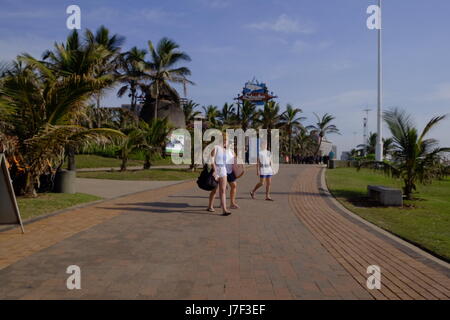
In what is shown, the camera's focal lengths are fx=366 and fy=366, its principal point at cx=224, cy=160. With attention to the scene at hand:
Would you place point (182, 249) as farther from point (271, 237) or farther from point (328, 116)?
point (328, 116)

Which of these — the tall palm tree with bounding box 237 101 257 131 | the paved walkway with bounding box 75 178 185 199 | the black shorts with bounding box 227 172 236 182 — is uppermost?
the tall palm tree with bounding box 237 101 257 131

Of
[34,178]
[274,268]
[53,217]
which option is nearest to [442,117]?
[274,268]

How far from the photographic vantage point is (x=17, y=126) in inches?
384

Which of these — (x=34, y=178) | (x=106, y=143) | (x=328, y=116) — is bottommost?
(x=34, y=178)

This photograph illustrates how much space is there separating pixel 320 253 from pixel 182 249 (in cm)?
197

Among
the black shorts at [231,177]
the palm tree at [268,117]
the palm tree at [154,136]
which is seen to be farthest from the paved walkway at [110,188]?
the palm tree at [268,117]

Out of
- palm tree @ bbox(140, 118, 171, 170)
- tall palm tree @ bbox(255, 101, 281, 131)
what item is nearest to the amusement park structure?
tall palm tree @ bbox(255, 101, 281, 131)

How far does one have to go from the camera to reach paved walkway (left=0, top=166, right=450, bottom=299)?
3.72m

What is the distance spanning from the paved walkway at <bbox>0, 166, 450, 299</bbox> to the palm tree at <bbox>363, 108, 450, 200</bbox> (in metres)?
4.92

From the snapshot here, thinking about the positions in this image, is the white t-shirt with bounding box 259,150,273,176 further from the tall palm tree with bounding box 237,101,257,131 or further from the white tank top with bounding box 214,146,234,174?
the tall palm tree with bounding box 237,101,257,131

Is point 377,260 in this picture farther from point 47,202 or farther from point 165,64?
point 165,64

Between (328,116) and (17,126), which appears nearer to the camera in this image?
(17,126)

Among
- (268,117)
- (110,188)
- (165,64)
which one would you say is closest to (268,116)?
(268,117)
